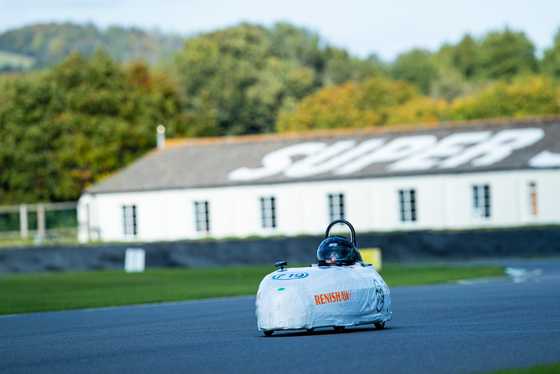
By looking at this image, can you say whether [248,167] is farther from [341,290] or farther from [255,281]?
[341,290]

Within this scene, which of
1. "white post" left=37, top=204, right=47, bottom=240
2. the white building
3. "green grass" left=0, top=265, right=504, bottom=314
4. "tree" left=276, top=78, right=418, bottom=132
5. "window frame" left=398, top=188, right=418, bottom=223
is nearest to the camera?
"green grass" left=0, top=265, right=504, bottom=314

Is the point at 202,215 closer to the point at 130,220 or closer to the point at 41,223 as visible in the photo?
the point at 130,220

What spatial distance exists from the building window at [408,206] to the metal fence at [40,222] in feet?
66.0

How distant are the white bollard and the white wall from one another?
10335 mm

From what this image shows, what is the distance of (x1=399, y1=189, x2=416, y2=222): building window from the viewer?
168 feet

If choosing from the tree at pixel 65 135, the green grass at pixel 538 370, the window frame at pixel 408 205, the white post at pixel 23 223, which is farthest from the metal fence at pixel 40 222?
the green grass at pixel 538 370

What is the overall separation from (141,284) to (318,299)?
2088 cm

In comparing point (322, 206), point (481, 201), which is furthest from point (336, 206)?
point (481, 201)

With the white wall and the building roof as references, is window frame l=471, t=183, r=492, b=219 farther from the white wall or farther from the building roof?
the building roof

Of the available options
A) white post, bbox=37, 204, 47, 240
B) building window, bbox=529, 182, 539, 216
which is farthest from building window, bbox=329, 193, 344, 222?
white post, bbox=37, 204, 47, 240

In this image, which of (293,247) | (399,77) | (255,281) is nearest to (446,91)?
(399,77)

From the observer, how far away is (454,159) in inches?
2016

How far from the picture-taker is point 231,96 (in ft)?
345

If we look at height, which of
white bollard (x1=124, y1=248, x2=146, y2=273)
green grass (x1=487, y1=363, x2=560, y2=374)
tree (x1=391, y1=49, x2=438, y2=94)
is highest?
tree (x1=391, y1=49, x2=438, y2=94)
